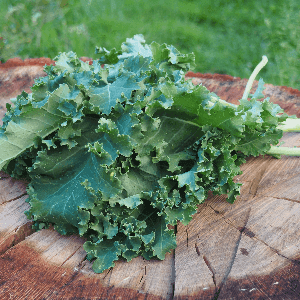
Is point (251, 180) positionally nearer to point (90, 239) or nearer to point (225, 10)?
point (90, 239)

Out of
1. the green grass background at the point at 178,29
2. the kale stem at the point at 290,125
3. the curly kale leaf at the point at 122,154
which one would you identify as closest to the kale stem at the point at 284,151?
the kale stem at the point at 290,125

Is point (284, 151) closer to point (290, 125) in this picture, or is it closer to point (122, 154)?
point (290, 125)

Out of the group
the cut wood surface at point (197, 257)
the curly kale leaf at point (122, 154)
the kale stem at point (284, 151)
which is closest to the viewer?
the cut wood surface at point (197, 257)

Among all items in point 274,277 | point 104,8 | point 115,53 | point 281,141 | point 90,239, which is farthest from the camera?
point 104,8

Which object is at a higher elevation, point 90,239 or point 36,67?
point 36,67

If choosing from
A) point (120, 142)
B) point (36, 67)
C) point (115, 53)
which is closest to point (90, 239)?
point (120, 142)

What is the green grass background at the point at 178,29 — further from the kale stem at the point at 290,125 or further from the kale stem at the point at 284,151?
the kale stem at the point at 284,151

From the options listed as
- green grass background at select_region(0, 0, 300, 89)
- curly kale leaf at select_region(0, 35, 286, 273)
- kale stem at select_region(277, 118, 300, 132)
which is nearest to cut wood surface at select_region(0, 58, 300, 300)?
curly kale leaf at select_region(0, 35, 286, 273)
